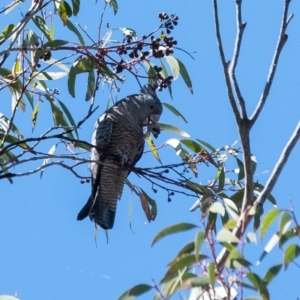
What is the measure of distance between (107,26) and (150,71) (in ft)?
0.65

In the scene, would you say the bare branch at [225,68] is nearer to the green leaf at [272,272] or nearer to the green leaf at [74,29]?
the green leaf at [272,272]

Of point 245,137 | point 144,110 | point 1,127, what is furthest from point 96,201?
point 245,137

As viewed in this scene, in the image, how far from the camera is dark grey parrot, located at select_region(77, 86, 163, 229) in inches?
139

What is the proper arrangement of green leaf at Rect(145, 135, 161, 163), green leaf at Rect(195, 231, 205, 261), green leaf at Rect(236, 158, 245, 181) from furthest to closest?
green leaf at Rect(145, 135, 161, 163) < green leaf at Rect(236, 158, 245, 181) < green leaf at Rect(195, 231, 205, 261)

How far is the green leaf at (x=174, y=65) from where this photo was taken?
2984 mm

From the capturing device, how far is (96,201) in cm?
358

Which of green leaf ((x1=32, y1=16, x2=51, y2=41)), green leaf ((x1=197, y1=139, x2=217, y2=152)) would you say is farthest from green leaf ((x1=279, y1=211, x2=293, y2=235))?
green leaf ((x1=32, y1=16, x2=51, y2=41))

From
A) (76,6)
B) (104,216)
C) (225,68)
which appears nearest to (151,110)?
(104,216)

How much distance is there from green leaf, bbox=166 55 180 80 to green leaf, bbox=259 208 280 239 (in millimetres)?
1189

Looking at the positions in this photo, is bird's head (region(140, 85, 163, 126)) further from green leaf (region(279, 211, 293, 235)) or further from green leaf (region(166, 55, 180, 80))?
green leaf (region(279, 211, 293, 235))

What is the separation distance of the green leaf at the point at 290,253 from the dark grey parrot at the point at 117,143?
1689mm

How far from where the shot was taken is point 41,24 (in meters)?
2.90

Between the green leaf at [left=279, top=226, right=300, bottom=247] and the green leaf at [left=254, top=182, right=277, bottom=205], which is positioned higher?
the green leaf at [left=254, top=182, right=277, bottom=205]

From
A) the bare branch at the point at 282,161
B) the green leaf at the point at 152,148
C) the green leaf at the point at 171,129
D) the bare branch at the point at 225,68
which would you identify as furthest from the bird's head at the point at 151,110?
the bare branch at the point at 282,161
